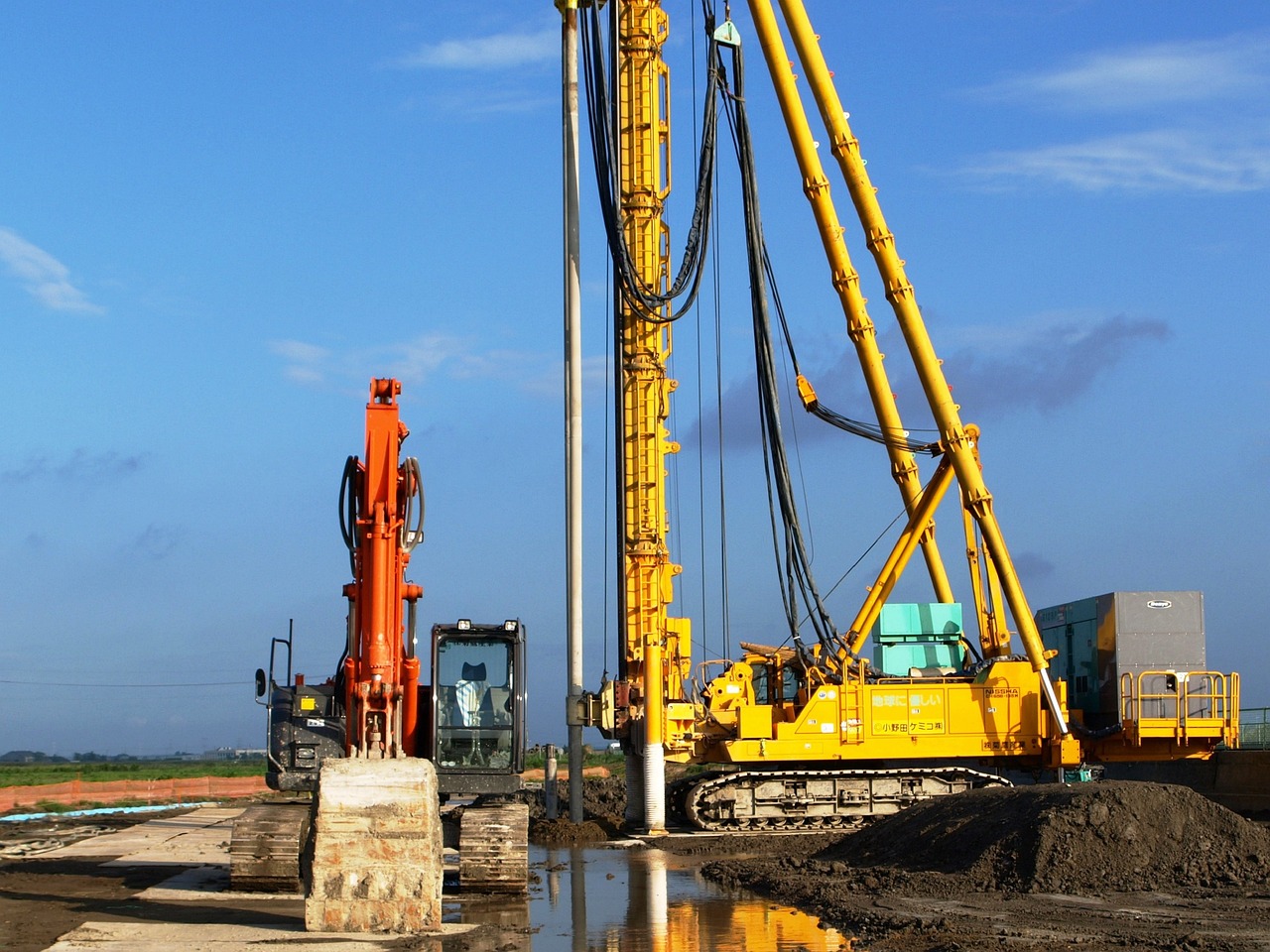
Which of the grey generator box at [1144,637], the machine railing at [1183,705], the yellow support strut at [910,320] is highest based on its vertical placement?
the yellow support strut at [910,320]

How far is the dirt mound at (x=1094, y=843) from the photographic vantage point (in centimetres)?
1664

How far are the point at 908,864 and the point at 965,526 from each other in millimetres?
9652

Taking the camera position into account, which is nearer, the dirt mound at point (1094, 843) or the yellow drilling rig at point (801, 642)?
the dirt mound at point (1094, 843)

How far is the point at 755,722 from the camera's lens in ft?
84.7

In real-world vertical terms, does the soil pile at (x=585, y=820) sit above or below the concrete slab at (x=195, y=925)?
below

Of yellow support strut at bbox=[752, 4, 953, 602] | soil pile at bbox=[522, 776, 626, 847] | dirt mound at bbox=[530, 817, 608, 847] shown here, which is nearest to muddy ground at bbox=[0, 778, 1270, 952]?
dirt mound at bbox=[530, 817, 608, 847]

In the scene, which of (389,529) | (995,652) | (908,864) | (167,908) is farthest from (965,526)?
(167,908)

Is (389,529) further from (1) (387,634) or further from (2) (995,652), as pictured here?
(2) (995,652)

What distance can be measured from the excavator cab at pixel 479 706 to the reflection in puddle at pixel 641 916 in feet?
5.03

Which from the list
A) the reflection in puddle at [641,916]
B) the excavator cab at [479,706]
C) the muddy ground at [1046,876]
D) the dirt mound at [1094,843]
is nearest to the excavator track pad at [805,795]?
the muddy ground at [1046,876]

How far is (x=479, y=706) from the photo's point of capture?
17734 mm

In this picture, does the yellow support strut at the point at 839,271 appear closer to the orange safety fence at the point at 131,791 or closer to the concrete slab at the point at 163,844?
the concrete slab at the point at 163,844

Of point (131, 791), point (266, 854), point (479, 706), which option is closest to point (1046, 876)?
point (479, 706)

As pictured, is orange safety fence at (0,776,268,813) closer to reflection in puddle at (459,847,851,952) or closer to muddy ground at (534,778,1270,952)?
reflection in puddle at (459,847,851,952)
